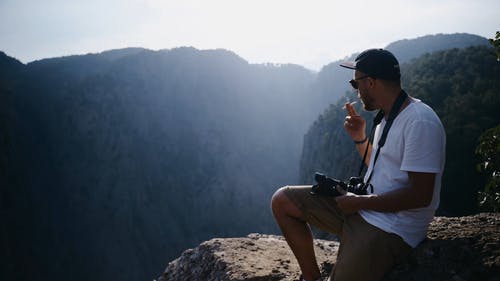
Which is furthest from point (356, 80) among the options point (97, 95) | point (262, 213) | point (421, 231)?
point (97, 95)

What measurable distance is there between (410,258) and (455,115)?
106ft

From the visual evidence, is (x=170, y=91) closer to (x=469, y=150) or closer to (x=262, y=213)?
(x=262, y=213)

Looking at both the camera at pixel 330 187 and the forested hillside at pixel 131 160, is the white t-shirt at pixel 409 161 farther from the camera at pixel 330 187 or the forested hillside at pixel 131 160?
the forested hillside at pixel 131 160

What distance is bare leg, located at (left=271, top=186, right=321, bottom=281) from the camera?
342cm

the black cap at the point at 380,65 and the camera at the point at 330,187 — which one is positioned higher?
the black cap at the point at 380,65

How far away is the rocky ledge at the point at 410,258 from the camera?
3014 mm

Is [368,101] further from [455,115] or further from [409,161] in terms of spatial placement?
[455,115]

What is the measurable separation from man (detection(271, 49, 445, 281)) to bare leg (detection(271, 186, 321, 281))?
0.40 meters

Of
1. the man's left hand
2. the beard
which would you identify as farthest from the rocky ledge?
the beard

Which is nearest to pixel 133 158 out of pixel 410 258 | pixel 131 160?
pixel 131 160

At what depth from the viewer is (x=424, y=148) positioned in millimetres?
2498

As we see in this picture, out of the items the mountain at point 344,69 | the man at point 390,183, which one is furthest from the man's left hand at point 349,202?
the mountain at point 344,69

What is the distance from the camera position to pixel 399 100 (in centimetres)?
289

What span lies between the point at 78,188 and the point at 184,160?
66.2 ft
